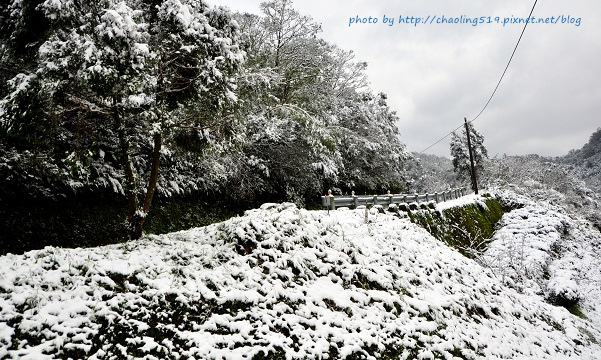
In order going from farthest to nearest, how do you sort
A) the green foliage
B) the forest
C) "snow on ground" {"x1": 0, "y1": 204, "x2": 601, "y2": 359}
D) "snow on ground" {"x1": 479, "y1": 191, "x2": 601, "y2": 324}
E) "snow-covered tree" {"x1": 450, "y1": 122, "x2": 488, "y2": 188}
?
1. "snow-covered tree" {"x1": 450, "y1": 122, "x2": 488, "y2": 188}
2. the green foliage
3. "snow on ground" {"x1": 479, "y1": 191, "x2": 601, "y2": 324}
4. the forest
5. "snow on ground" {"x1": 0, "y1": 204, "x2": 601, "y2": 359}

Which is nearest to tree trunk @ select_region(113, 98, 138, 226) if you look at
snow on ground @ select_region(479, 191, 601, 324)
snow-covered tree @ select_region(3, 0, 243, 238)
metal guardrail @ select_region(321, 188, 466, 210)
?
snow-covered tree @ select_region(3, 0, 243, 238)

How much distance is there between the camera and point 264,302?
5.02 metres

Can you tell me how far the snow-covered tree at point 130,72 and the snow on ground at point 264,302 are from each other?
2322 mm

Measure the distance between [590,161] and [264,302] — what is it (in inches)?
5663

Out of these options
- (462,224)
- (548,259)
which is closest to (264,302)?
(462,224)

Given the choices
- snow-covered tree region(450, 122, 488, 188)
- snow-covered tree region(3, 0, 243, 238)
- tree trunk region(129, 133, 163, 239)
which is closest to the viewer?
snow-covered tree region(3, 0, 243, 238)

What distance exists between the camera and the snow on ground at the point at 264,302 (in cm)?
386

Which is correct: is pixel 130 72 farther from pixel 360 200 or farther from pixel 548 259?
pixel 548 259

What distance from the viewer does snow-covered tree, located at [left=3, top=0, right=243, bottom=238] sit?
490cm

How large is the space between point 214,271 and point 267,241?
1.35m

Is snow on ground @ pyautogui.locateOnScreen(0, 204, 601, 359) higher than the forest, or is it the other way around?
the forest

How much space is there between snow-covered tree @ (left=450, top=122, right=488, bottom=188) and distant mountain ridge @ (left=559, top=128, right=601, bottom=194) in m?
61.4

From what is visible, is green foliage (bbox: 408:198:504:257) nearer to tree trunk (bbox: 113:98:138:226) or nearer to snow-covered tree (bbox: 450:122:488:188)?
tree trunk (bbox: 113:98:138:226)

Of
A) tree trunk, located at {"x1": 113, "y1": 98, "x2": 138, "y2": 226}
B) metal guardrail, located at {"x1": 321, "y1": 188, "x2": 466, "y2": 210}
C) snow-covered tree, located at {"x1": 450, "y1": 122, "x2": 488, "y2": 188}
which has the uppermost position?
snow-covered tree, located at {"x1": 450, "y1": 122, "x2": 488, "y2": 188}
